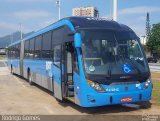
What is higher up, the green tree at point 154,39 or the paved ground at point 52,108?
the green tree at point 154,39

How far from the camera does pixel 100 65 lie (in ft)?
36.3

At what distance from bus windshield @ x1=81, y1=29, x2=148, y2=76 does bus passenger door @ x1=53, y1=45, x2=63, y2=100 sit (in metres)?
1.85

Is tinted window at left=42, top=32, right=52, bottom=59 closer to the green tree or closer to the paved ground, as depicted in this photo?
the paved ground

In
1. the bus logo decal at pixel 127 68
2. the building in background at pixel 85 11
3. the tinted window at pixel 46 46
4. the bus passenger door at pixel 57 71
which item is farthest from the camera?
the building in background at pixel 85 11

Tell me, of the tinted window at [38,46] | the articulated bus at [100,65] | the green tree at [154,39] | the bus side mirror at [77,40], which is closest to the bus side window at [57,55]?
the articulated bus at [100,65]

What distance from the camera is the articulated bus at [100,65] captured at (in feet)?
35.8

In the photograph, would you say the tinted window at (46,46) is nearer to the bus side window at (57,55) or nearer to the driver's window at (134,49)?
the bus side window at (57,55)

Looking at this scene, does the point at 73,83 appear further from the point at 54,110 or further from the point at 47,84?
the point at 47,84

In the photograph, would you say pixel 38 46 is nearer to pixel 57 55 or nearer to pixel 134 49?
pixel 57 55

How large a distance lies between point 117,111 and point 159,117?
1.65 meters

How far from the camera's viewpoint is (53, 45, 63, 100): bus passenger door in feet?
42.4

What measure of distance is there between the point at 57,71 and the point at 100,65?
2776mm

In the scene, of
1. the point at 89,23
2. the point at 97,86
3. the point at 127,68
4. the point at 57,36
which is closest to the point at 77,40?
the point at 89,23

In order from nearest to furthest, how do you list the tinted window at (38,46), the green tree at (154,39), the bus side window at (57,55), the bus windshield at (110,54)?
the bus windshield at (110,54) < the bus side window at (57,55) < the tinted window at (38,46) < the green tree at (154,39)
